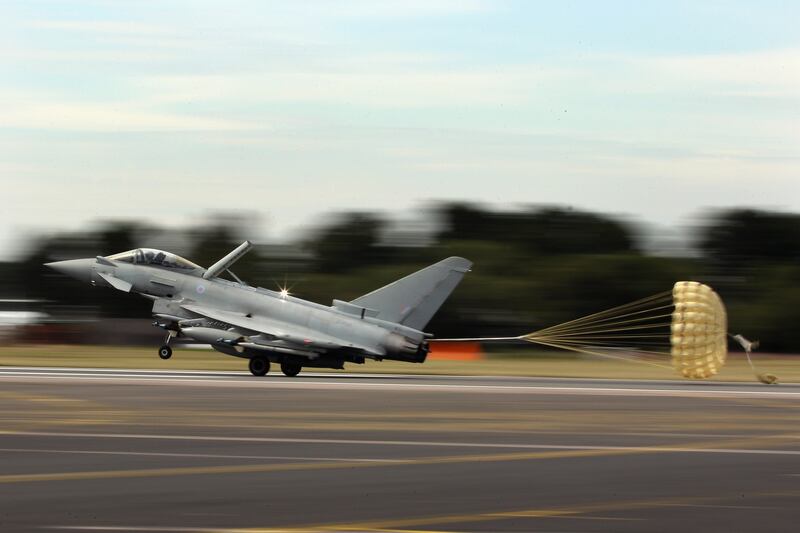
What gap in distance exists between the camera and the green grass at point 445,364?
3941cm

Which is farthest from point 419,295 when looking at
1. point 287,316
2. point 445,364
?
point 445,364

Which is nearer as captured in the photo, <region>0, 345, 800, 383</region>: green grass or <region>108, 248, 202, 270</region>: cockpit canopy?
<region>108, 248, 202, 270</region>: cockpit canopy

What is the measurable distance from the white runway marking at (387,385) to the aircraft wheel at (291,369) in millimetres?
1385

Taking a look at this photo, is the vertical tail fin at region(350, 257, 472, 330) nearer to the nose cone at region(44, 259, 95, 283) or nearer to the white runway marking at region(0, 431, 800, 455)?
the nose cone at region(44, 259, 95, 283)

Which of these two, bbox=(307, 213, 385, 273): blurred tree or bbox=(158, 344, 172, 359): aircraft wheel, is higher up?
bbox=(307, 213, 385, 273): blurred tree

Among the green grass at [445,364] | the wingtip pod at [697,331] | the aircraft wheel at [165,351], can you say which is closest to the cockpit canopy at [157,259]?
the aircraft wheel at [165,351]

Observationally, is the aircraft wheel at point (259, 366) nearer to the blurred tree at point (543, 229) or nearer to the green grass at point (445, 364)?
the green grass at point (445, 364)

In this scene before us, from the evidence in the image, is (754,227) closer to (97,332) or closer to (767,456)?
(97,332)

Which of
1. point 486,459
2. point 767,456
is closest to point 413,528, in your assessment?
point 486,459

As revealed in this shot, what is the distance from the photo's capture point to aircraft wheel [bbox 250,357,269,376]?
114 ft

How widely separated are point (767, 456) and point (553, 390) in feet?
43.3

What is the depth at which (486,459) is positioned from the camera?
15641 mm

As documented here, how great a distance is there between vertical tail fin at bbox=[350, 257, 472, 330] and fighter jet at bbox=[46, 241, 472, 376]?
31mm

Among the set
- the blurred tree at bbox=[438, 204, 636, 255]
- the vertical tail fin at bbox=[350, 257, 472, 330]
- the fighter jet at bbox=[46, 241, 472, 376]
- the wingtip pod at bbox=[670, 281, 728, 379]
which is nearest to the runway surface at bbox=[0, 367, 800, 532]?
the wingtip pod at bbox=[670, 281, 728, 379]
